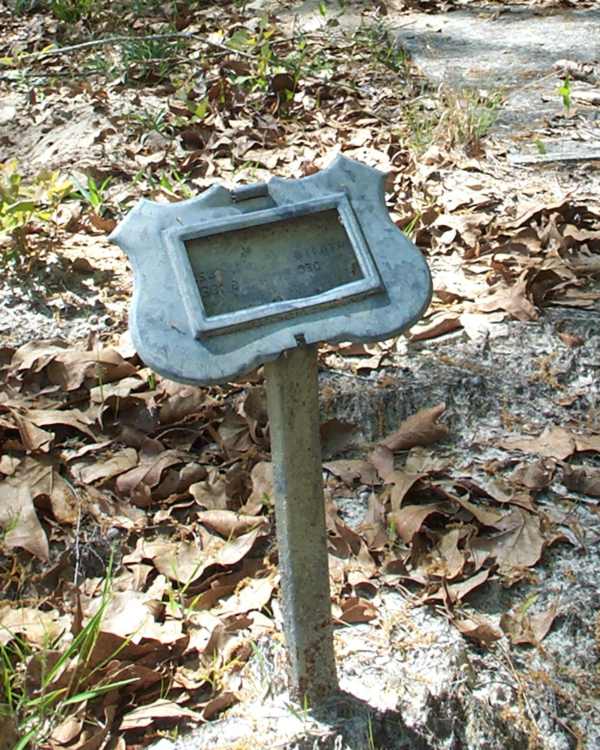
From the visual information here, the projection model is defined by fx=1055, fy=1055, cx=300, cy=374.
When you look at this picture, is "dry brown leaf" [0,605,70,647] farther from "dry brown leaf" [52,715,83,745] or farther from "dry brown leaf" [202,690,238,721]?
"dry brown leaf" [202,690,238,721]

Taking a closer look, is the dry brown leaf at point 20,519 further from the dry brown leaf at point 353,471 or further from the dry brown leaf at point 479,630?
the dry brown leaf at point 479,630

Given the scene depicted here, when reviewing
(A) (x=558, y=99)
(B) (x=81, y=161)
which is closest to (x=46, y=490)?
(B) (x=81, y=161)

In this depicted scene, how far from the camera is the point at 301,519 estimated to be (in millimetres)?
1828

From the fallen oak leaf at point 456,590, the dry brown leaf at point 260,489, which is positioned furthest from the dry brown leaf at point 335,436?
the fallen oak leaf at point 456,590

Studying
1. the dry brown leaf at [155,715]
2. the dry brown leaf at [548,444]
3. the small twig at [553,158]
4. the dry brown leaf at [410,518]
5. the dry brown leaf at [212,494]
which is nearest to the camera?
the dry brown leaf at [155,715]

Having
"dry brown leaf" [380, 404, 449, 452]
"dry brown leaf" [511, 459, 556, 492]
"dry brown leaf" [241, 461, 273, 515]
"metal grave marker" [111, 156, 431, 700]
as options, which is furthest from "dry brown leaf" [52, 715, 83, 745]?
"dry brown leaf" [511, 459, 556, 492]

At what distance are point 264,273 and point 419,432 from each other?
1.10 metres

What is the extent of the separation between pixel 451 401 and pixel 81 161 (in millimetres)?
2106

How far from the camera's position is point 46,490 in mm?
2568

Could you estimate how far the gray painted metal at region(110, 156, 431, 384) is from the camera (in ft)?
5.38

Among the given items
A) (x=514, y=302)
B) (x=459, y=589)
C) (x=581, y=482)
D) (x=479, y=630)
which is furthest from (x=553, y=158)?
(x=479, y=630)

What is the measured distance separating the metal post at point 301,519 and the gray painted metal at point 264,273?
79mm

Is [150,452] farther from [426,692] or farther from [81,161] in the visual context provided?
[81,161]

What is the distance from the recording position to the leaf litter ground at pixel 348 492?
2123 mm
